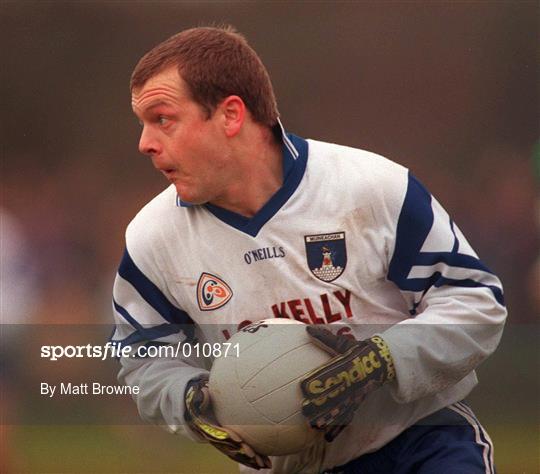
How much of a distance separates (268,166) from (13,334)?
4022 mm

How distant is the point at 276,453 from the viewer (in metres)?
3.30

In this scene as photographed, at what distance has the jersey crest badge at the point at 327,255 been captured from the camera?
343 centimetres

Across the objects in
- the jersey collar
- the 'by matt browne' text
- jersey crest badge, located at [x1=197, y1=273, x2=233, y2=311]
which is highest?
the jersey collar

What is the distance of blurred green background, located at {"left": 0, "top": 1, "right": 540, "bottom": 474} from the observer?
7156 millimetres

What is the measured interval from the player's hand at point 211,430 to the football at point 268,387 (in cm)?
3

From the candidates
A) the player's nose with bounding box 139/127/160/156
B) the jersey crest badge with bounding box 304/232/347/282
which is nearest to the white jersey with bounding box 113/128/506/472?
the jersey crest badge with bounding box 304/232/347/282

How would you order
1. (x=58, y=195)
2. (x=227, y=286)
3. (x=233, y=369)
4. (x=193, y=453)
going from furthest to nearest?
(x=58, y=195) → (x=193, y=453) → (x=227, y=286) → (x=233, y=369)

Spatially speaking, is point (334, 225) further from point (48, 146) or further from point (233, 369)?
point (48, 146)

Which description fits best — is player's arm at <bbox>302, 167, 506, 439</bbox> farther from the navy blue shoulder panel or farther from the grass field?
the grass field

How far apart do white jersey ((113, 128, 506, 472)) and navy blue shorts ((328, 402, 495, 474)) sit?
0.04 metres

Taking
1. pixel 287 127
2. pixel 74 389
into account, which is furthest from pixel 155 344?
pixel 287 127

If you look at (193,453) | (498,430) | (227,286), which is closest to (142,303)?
(227,286)

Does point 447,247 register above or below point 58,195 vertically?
below

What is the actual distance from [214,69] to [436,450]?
136cm
